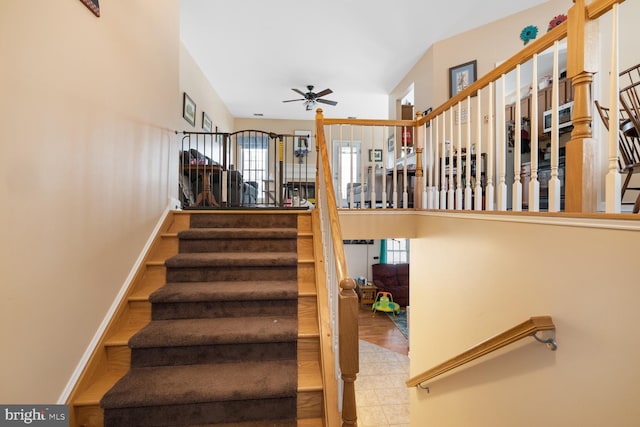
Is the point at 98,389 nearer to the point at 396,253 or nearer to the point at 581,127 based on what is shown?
the point at 581,127

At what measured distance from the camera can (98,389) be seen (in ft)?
5.13

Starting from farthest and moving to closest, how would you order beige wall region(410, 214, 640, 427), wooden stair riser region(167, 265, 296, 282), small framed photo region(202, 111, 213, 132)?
small framed photo region(202, 111, 213, 132)
wooden stair riser region(167, 265, 296, 282)
beige wall region(410, 214, 640, 427)

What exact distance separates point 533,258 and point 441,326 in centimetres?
122

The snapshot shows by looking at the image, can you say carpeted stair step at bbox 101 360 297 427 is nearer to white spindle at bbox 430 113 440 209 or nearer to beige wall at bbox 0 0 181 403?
beige wall at bbox 0 0 181 403

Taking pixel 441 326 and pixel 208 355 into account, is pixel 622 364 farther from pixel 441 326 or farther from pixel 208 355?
pixel 208 355

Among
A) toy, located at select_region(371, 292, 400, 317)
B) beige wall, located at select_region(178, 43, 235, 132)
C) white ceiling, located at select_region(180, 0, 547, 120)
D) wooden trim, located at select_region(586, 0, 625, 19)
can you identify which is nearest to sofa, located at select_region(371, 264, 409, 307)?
toy, located at select_region(371, 292, 400, 317)

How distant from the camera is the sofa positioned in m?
8.47

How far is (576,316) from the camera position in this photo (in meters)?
1.21

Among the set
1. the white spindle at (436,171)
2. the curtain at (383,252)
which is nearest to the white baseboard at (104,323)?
the white spindle at (436,171)

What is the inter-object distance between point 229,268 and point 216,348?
0.66 m

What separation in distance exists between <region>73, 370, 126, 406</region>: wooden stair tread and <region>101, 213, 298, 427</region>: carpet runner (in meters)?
0.05

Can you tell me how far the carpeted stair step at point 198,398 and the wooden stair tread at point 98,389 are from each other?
0.15 ft

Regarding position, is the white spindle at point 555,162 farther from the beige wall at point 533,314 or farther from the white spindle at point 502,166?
the white spindle at point 502,166

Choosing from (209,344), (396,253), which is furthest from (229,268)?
(396,253)
